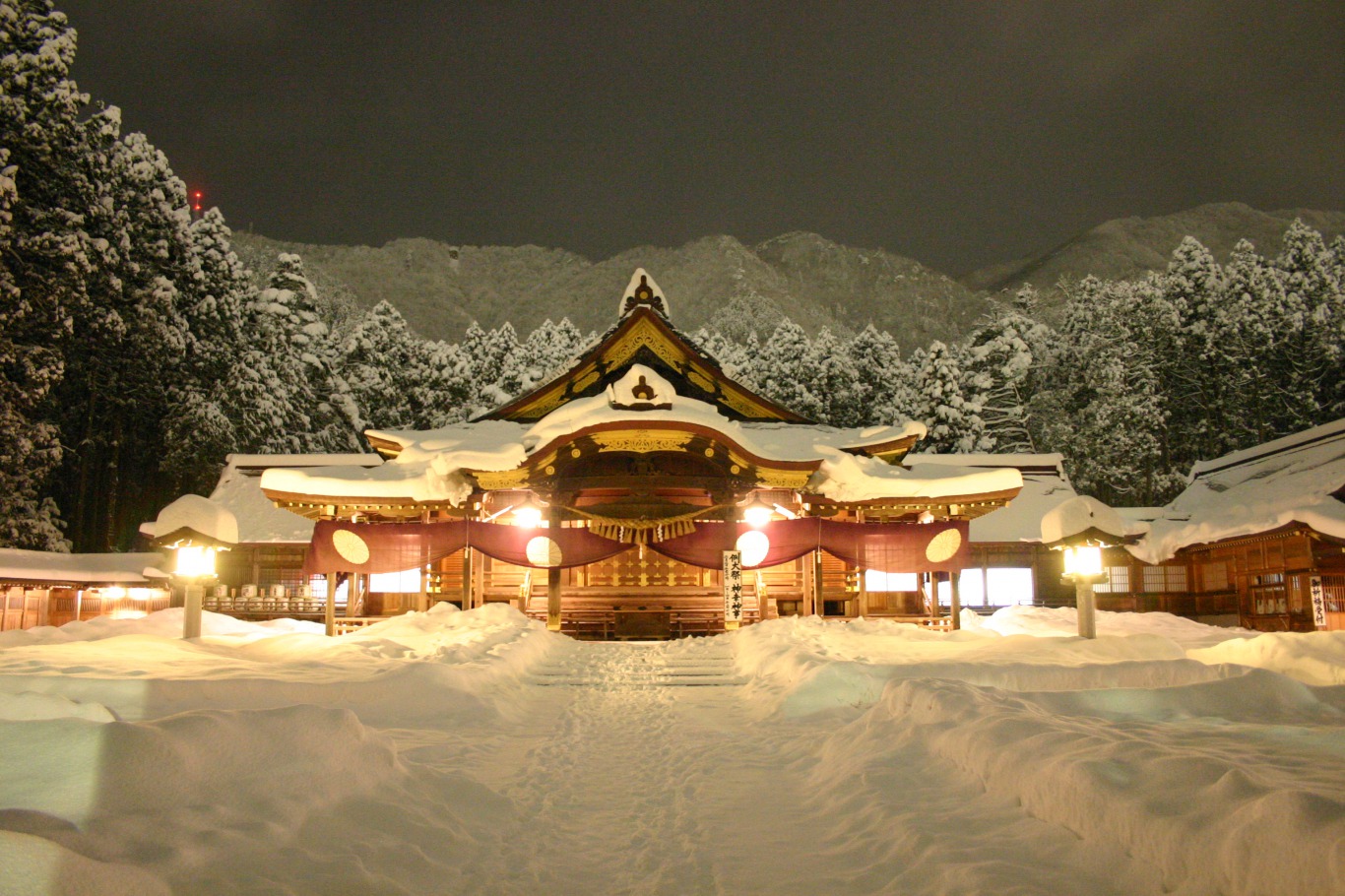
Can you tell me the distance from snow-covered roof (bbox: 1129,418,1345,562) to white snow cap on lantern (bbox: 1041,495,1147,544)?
34.7ft

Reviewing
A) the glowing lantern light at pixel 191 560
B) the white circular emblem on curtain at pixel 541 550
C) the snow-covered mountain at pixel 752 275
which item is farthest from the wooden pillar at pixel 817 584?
the snow-covered mountain at pixel 752 275

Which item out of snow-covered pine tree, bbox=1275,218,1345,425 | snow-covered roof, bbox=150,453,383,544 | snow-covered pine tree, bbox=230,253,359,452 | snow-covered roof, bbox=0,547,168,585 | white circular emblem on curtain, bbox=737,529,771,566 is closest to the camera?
white circular emblem on curtain, bbox=737,529,771,566

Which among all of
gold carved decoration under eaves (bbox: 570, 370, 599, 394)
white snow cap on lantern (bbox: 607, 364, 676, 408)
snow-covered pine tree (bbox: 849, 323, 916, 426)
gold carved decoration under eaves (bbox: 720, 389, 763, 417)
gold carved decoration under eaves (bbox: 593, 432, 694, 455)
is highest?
snow-covered pine tree (bbox: 849, 323, 916, 426)

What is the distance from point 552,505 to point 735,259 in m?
106

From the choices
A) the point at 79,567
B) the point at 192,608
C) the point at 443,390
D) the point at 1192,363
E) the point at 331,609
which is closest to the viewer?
the point at 192,608

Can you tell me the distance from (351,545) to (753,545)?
8338mm

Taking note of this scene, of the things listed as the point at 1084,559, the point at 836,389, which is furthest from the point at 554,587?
the point at 836,389

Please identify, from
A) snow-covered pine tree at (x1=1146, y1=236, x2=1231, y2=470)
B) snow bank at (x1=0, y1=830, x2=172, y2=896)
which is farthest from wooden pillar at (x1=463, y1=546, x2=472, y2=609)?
snow-covered pine tree at (x1=1146, y1=236, x2=1231, y2=470)

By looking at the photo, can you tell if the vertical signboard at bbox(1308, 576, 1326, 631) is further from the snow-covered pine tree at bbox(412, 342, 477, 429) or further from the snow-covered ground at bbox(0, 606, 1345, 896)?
the snow-covered pine tree at bbox(412, 342, 477, 429)

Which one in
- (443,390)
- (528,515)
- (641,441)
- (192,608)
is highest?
(443,390)

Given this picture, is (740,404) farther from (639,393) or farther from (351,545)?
(351,545)

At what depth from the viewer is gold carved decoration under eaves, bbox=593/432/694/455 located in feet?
54.6

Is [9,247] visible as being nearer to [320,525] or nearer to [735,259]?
[320,525]

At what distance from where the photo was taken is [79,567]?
2284 cm
